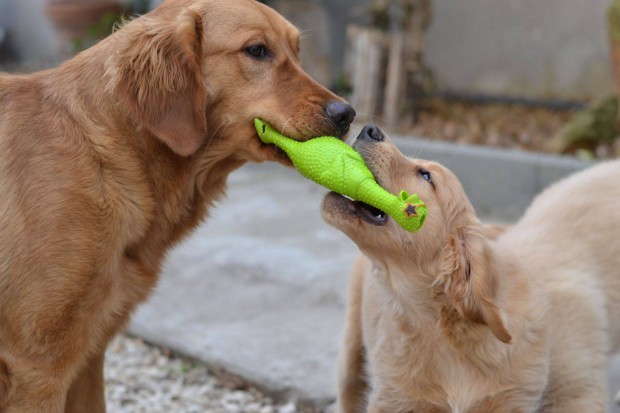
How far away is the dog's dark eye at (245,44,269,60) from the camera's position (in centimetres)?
351

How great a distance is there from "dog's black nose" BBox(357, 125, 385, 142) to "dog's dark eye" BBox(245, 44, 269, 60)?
50 centimetres

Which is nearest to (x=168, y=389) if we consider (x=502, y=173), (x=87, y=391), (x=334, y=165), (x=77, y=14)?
(x=87, y=391)

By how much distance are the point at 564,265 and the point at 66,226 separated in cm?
210

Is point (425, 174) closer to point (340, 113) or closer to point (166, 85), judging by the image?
point (340, 113)

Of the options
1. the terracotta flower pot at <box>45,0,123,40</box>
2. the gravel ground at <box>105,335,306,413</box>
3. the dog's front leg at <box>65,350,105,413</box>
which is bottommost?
the terracotta flower pot at <box>45,0,123,40</box>

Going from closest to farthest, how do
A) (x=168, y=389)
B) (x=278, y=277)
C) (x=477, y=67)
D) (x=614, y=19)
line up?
(x=168, y=389)
(x=278, y=277)
(x=614, y=19)
(x=477, y=67)

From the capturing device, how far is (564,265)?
154 inches

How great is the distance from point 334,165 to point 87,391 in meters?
1.45

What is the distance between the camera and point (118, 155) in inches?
133

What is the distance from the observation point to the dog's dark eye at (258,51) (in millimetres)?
3514

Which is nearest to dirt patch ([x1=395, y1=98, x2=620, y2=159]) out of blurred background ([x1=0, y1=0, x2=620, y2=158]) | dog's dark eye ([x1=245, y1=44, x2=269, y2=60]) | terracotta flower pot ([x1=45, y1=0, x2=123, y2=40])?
blurred background ([x1=0, y1=0, x2=620, y2=158])

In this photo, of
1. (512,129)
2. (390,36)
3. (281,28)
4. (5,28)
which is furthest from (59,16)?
(281,28)

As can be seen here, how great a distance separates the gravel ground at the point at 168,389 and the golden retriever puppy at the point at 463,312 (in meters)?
0.80

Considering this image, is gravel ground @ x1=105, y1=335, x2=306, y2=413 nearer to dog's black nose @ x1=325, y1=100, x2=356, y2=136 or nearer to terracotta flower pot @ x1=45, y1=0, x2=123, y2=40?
dog's black nose @ x1=325, y1=100, x2=356, y2=136
